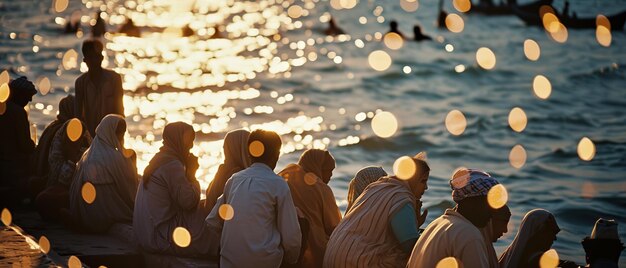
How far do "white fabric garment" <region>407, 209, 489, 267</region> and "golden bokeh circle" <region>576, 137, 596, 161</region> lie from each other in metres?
15.4

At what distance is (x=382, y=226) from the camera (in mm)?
6945

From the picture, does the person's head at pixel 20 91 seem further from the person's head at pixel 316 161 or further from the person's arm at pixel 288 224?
the person's arm at pixel 288 224

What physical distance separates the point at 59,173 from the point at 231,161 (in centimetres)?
172

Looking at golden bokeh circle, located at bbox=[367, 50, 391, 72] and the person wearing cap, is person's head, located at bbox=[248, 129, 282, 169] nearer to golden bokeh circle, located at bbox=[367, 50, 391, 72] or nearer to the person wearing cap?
the person wearing cap

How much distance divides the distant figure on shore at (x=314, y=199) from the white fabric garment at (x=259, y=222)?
0.69 metres

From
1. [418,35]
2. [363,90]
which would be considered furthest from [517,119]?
[418,35]

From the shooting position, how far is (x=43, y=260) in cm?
747

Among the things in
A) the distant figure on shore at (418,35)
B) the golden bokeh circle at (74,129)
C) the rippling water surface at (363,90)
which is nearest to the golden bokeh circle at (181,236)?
the golden bokeh circle at (74,129)

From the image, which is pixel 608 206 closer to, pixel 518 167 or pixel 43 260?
pixel 518 167

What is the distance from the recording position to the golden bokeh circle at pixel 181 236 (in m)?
8.04

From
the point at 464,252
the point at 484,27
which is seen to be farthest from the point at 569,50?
the point at 464,252

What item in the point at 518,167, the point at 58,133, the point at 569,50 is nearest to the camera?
the point at 58,133

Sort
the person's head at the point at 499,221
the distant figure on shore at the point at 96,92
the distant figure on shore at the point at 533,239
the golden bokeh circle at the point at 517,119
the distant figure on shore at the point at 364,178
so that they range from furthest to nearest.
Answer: the golden bokeh circle at the point at 517,119 < the distant figure on shore at the point at 96,92 < the distant figure on shore at the point at 364,178 < the distant figure on shore at the point at 533,239 < the person's head at the point at 499,221

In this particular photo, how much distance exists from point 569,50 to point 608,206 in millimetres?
24844
